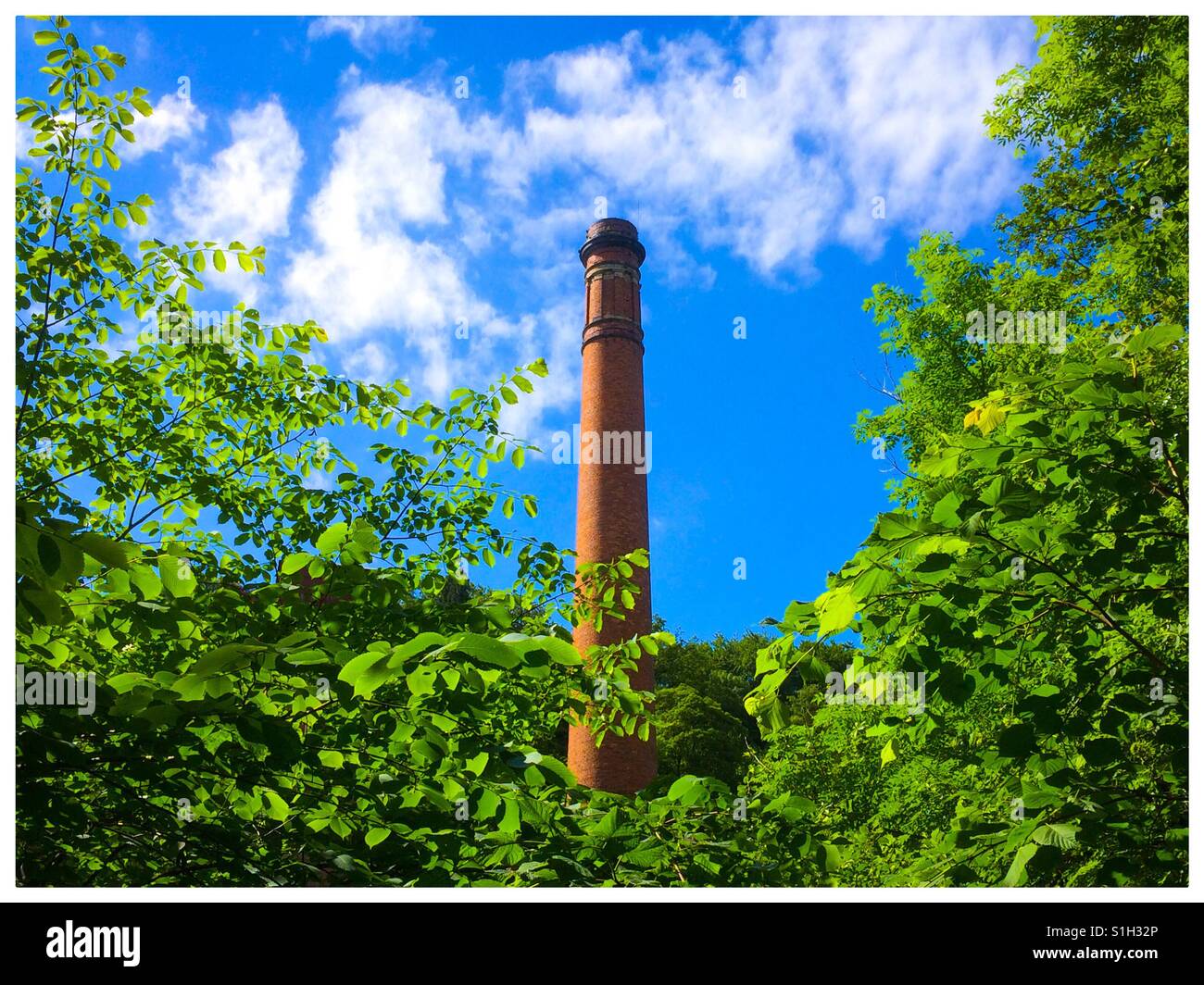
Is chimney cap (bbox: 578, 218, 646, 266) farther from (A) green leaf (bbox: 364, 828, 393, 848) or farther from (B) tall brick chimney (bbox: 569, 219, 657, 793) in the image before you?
(A) green leaf (bbox: 364, 828, 393, 848)

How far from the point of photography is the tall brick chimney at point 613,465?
18.6m

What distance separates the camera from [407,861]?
3.14 m

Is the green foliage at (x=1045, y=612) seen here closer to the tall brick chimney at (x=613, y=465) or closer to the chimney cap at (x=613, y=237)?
the tall brick chimney at (x=613, y=465)

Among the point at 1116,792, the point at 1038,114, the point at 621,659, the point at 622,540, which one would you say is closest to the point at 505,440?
the point at 621,659

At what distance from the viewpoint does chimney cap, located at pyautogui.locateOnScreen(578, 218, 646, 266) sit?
23.8m

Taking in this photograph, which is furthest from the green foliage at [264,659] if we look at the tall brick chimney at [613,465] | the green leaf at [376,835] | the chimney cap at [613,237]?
the chimney cap at [613,237]

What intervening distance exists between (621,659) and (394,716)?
2449mm

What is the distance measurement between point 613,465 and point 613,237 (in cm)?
703

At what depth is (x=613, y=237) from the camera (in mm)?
23750

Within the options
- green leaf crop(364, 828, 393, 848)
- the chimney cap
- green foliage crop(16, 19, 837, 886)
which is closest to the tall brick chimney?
the chimney cap

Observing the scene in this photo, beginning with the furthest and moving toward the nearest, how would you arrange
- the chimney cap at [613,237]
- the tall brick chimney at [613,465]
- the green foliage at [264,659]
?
the chimney cap at [613,237], the tall brick chimney at [613,465], the green foliage at [264,659]

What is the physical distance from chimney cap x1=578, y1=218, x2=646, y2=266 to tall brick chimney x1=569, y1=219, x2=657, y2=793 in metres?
0.03

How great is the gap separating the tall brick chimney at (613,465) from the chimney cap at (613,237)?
26 mm
